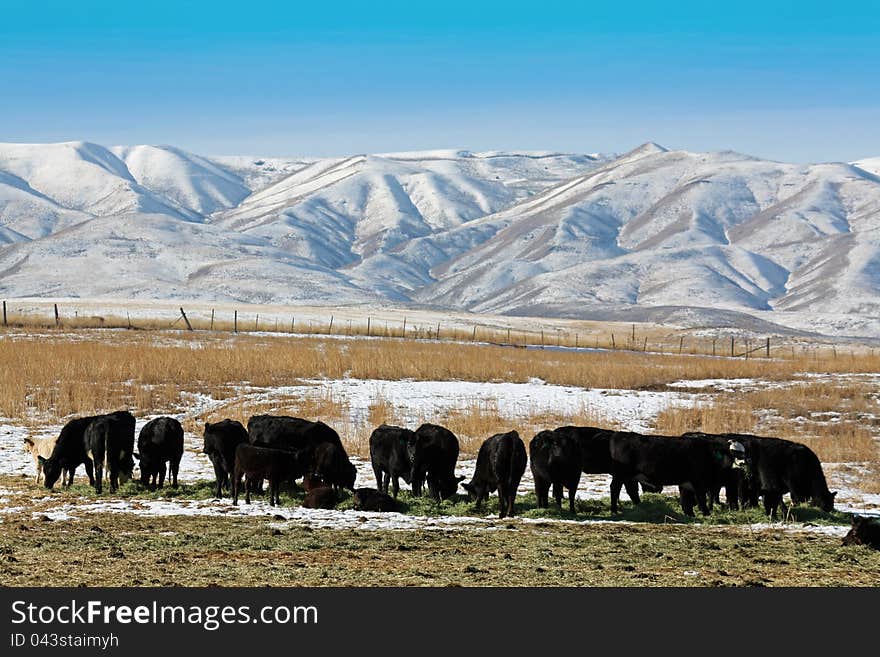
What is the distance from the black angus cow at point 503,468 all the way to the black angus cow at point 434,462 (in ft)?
3.31

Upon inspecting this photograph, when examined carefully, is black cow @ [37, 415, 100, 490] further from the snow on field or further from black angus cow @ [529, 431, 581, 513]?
black angus cow @ [529, 431, 581, 513]

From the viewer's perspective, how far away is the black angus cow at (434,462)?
17.4 metres

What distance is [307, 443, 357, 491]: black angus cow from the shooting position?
1712 centimetres

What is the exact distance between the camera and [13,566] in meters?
10.5

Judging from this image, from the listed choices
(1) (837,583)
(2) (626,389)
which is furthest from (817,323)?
(1) (837,583)

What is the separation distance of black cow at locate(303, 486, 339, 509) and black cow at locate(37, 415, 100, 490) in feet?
13.9

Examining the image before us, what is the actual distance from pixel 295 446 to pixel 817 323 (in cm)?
15250

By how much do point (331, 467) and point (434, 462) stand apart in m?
1.65

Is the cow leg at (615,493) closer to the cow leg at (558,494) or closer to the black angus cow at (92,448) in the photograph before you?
the cow leg at (558,494)

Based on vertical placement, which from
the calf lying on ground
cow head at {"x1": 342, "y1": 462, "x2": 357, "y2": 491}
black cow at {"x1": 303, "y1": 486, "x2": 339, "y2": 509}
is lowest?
black cow at {"x1": 303, "y1": 486, "x2": 339, "y2": 509}

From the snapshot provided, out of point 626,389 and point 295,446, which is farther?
point 626,389

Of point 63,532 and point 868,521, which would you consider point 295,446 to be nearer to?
point 63,532

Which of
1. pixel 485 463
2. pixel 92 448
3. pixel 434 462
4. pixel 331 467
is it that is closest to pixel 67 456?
pixel 92 448

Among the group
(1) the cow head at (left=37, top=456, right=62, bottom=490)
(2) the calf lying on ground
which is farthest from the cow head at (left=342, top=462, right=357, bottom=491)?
(2) the calf lying on ground
